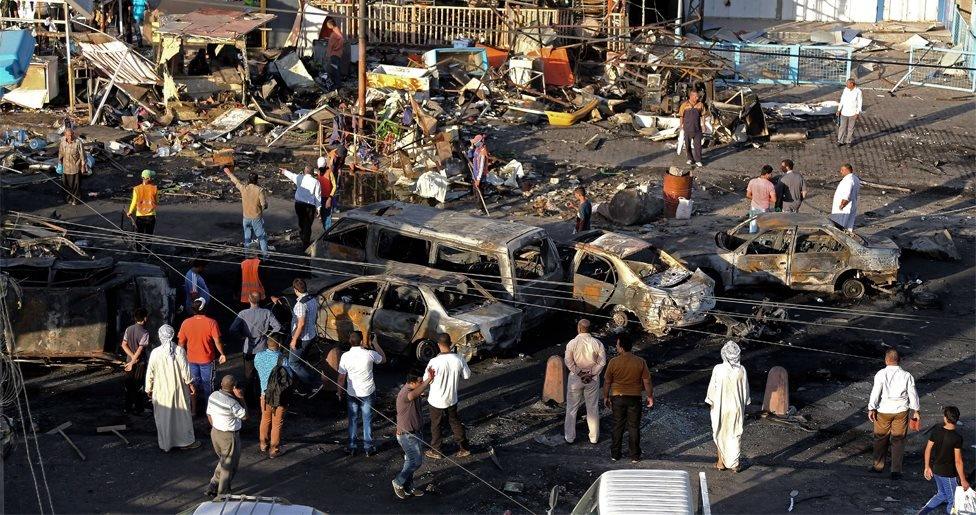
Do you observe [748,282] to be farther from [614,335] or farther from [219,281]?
[219,281]

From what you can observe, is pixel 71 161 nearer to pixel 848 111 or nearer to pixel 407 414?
pixel 407 414

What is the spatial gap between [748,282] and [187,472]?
8744 millimetres

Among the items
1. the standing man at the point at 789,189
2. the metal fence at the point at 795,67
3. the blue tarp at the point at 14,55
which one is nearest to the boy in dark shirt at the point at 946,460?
the standing man at the point at 789,189

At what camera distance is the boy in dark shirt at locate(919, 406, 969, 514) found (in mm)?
10805

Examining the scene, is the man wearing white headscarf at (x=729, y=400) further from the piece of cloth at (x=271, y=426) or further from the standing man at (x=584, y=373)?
the piece of cloth at (x=271, y=426)

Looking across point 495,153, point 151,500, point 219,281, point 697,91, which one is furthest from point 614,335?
point 697,91

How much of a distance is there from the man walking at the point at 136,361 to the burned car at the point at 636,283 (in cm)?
576

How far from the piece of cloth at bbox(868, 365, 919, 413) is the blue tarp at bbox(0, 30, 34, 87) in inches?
458

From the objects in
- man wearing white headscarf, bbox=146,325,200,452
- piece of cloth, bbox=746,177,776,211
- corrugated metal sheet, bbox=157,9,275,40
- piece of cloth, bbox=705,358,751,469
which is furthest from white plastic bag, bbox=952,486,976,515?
corrugated metal sheet, bbox=157,9,275,40

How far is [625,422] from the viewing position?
12469mm

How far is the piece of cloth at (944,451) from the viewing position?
10812 millimetres

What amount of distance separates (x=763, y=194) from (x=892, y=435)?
7.58 metres

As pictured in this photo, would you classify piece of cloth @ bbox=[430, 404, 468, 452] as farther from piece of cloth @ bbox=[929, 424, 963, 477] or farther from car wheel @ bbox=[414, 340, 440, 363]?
piece of cloth @ bbox=[929, 424, 963, 477]

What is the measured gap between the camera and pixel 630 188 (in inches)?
885
